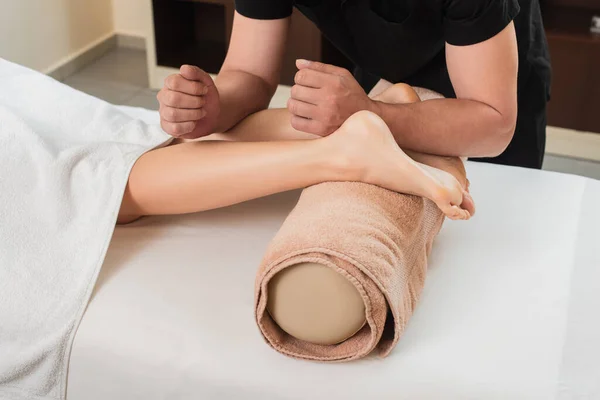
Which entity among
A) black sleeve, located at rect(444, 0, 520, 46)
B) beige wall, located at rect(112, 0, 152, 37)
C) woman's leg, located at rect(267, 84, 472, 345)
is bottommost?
beige wall, located at rect(112, 0, 152, 37)

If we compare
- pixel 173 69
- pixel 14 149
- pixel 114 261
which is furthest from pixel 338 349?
pixel 173 69

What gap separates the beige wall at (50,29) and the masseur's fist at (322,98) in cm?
192

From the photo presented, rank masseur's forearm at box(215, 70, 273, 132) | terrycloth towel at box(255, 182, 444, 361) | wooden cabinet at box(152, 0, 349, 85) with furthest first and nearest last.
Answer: wooden cabinet at box(152, 0, 349, 85) < masseur's forearm at box(215, 70, 273, 132) < terrycloth towel at box(255, 182, 444, 361)

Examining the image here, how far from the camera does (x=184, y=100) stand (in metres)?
1.25

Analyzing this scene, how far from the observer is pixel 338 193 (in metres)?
1.12

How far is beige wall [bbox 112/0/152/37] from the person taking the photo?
11.1 ft

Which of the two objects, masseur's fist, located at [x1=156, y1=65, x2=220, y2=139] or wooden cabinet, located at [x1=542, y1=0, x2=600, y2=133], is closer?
masseur's fist, located at [x1=156, y1=65, x2=220, y2=139]

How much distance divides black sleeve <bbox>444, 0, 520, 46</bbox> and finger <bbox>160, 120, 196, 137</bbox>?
452mm

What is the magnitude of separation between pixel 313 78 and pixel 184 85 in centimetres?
21

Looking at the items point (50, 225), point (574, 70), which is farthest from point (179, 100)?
point (574, 70)

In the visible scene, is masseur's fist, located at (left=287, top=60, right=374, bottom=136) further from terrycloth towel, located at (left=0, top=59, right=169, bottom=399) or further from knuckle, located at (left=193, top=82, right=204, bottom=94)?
terrycloth towel, located at (left=0, top=59, right=169, bottom=399)

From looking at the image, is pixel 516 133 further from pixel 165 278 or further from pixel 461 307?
pixel 165 278

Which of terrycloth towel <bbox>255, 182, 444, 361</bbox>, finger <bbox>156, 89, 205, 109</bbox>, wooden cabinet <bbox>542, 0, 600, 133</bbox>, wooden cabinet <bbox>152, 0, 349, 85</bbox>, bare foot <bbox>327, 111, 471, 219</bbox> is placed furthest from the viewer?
wooden cabinet <bbox>152, 0, 349, 85</bbox>

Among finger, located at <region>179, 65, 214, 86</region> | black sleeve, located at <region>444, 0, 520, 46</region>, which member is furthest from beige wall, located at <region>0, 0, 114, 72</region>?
black sleeve, located at <region>444, 0, 520, 46</region>
